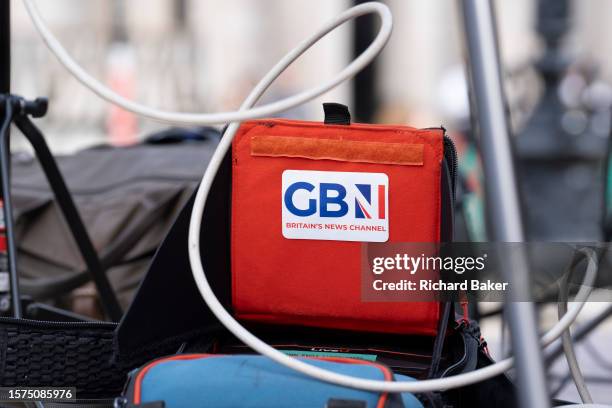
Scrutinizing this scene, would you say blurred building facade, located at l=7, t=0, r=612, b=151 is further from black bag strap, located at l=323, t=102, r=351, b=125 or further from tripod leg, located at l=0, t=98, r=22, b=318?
black bag strap, located at l=323, t=102, r=351, b=125

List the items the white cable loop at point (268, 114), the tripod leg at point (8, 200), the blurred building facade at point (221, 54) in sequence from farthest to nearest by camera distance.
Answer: the blurred building facade at point (221, 54) < the tripod leg at point (8, 200) < the white cable loop at point (268, 114)

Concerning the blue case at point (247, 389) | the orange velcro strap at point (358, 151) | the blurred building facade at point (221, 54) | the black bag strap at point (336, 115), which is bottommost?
the blue case at point (247, 389)

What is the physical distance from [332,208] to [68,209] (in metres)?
0.83

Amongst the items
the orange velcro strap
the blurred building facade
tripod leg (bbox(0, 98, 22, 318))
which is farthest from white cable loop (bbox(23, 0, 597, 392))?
the blurred building facade

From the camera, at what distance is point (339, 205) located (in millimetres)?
1514

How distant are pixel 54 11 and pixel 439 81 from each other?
5088mm

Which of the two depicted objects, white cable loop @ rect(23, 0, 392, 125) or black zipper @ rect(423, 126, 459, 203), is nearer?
white cable loop @ rect(23, 0, 392, 125)

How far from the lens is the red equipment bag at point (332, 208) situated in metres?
1.51

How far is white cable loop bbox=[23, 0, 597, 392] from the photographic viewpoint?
1304 mm

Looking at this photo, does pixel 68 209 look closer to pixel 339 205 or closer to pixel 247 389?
pixel 339 205

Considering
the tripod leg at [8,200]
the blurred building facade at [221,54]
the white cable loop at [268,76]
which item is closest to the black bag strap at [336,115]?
the white cable loop at [268,76]

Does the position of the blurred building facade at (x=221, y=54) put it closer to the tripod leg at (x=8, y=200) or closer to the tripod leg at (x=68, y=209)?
the tripod leg at (x=68, y=209)

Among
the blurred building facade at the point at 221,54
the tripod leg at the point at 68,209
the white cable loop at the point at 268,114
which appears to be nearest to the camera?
the white cable loop at the point at 268,114

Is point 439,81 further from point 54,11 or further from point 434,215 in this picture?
point 434,215
